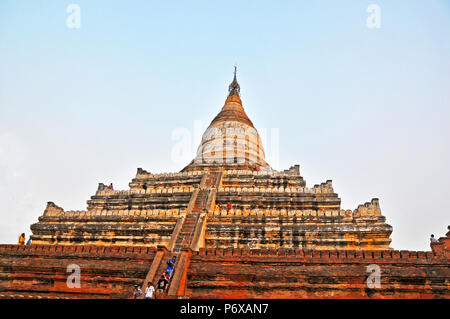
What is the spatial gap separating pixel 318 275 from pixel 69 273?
8065 mm

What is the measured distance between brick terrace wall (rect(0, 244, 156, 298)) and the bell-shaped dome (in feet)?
53.9

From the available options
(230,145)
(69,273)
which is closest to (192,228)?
(69,273)

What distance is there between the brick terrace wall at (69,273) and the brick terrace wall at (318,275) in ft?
6.59

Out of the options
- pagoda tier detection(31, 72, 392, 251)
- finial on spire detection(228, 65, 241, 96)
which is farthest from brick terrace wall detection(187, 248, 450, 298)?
finial on spire detection(228, 65, 241, 96)

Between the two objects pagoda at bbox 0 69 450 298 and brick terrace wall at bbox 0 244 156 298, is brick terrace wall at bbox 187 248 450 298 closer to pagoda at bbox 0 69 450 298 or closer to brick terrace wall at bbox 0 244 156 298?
pagoda at bbox 0 69 450 298

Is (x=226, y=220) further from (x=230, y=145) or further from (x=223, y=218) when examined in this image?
(x=230, y=145)

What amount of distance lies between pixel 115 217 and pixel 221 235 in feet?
18.1

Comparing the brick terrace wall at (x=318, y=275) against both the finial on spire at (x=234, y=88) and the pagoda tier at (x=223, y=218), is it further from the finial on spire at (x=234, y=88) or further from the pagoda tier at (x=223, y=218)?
the finial on spire at (x=234, y=88)

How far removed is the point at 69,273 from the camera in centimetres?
1223

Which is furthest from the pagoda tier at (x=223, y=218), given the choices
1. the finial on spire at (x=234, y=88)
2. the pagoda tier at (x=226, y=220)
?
the finial on spire at (x=234, y=88)

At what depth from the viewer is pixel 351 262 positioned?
39.2 ft

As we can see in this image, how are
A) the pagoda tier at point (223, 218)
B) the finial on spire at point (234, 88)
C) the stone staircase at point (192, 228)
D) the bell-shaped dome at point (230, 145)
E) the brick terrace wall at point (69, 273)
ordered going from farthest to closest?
the finial on spire at point (234, 88), the bell-shaped dome at point (230, 145), the pagoda tier at point (223, 218), the brick terrace wall at point (69, 273), the stone staircase at point (192, 228)

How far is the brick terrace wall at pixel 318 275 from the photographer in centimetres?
1155
